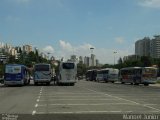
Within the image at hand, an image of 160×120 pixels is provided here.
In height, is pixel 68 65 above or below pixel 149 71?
above

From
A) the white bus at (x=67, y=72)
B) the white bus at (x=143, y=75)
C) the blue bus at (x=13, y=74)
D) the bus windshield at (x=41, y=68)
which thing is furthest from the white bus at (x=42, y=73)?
the white bus at (x=143, y=75)

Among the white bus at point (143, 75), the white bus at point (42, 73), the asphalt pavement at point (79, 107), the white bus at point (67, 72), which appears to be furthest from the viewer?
the white bus at point (143, 75)

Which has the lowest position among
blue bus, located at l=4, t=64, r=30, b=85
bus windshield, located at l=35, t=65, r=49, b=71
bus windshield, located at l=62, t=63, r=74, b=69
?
blue bus, located at l=4, t=64, r=30, b=85

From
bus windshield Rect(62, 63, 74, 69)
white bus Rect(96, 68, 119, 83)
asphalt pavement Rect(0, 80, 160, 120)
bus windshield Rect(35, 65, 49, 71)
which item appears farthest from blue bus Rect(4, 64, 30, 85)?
white bus Rect(96, 68, 119, 83)

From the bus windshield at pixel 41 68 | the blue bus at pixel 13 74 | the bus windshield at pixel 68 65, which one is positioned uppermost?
the bus windshield at pixel 68 65

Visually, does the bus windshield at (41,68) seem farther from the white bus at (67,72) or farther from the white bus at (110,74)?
the white bus at (110,74)

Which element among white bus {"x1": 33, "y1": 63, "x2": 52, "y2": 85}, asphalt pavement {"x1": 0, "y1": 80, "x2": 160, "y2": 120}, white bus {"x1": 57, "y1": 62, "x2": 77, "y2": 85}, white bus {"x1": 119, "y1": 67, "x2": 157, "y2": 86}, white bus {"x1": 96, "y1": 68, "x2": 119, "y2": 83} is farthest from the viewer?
white bus {"x1": 96, "y1": 68, "x2": 119, "y2": 83}

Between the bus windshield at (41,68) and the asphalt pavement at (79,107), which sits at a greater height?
the bus windshield at (41,68)

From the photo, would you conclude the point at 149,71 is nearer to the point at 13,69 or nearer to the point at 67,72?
the point at 67,72

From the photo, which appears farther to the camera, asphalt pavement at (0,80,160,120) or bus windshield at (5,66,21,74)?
bus windshield at (5,66,21,74)

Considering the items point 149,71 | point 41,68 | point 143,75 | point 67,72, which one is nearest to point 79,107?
point 67,72

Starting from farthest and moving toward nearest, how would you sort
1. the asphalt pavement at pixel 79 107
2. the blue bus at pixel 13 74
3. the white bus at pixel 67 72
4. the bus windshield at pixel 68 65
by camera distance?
the bus windshield at pixel 68 65 → the white bus at pixel 67 72 → the blue bus at pixel 13 74 → the asphalt pavement at pixel 79 107

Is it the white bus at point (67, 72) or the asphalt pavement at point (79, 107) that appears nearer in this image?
the asphalt pavement at point (79, 107)

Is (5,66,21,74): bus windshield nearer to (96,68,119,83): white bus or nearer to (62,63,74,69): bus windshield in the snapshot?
(62,63,74,69): bus windshield
